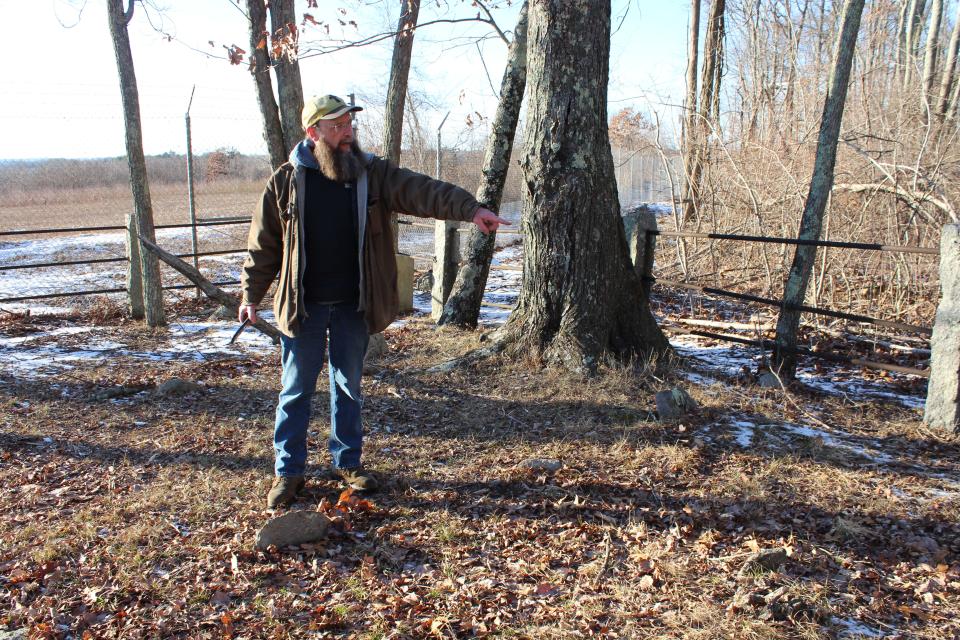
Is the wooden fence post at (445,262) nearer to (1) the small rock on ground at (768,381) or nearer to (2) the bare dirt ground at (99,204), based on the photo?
(1) the small rock on ground at (768,381)

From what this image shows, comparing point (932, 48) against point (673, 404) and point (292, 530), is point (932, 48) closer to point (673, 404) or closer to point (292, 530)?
point (673, 404)

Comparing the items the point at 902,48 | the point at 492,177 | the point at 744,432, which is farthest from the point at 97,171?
the point at 902,48

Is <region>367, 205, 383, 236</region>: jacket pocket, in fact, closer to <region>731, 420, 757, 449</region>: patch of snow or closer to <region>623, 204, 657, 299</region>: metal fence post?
<region>731, 420, 757, 449</region>: patch of snow

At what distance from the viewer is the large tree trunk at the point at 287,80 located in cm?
657

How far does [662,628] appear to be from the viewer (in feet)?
8.78

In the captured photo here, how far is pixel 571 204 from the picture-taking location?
5.27m

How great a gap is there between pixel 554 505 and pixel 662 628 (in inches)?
40.5

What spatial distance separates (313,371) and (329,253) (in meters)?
0.62

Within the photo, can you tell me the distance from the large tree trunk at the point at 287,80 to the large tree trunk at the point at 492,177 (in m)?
1.93

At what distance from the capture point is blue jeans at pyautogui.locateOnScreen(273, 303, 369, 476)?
357cm

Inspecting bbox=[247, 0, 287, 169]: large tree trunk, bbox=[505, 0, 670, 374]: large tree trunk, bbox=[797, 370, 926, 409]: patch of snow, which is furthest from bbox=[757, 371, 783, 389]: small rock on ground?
bbox=[247, 0, 287, 169]: large tree trunk

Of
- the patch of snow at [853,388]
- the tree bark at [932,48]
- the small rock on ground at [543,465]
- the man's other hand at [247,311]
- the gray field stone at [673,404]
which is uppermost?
the tree bark at [932,48]

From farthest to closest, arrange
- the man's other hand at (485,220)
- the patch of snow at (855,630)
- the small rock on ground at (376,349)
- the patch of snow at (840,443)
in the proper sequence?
the small rock on ground at (376,349) < the patch of snow at (840,443) < the man's other hand at (485,220) < the patch of snow at (855,630)

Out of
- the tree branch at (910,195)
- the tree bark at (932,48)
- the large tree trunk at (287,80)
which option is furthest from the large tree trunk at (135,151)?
the tree bark at (932,48)
